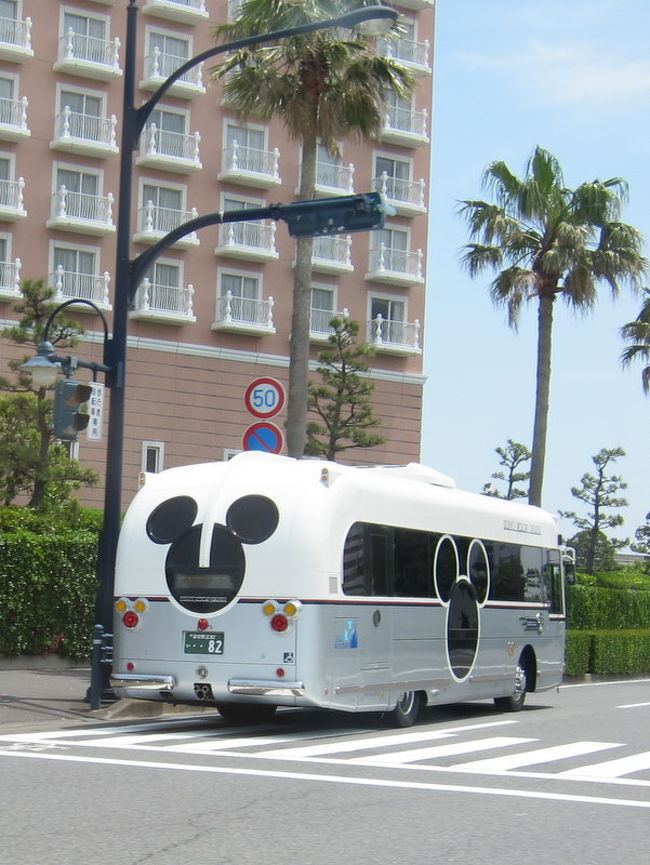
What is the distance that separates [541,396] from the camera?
33.5 metres

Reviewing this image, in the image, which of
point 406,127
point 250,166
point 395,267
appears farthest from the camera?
point 406,127

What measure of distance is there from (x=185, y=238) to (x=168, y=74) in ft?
18.5

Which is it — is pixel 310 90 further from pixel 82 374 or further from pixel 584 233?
pixel 82 374

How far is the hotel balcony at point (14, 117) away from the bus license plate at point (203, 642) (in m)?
32.5

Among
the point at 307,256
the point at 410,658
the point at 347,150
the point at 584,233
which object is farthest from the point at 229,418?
the point at 410,658

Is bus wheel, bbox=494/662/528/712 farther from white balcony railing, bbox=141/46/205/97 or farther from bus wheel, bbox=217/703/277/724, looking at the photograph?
white balcony railing, bbox=141/46/205/97

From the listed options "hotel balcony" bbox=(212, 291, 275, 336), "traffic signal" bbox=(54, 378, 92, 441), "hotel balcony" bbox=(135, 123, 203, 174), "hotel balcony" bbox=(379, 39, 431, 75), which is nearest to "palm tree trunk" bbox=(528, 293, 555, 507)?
"hotel balcony" bbox=(212, 291, 275, 336)

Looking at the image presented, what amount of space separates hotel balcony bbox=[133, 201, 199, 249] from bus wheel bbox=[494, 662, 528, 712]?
28015 millimetres

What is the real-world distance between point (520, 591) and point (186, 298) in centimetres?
2861

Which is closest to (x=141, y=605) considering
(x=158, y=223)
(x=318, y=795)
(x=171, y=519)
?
(x=171, y=519)

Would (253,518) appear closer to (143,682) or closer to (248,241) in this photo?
(143,682)

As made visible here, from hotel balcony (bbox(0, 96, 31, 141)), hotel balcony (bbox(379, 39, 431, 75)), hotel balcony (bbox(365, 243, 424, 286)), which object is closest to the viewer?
hotel balcony (bbox(0, 96, 31, 141))

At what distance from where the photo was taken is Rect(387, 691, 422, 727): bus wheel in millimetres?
15438

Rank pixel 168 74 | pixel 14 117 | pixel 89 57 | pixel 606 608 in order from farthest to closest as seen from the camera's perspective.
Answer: pixel 168 74 → pixel 89 57 → pixel 14 117 → pixel 606 608
